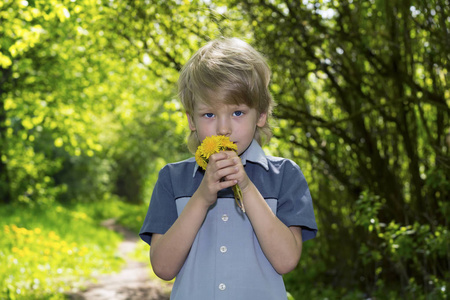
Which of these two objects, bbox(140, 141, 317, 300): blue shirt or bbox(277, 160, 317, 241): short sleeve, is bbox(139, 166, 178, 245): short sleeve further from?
bbox(277, 160, 317, 241): short sleeve

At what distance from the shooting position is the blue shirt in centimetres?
171

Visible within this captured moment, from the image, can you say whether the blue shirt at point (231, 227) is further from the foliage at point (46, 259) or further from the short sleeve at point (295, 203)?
the foliage at point (46, 259)

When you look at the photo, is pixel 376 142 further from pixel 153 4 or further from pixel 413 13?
pixel 153 4

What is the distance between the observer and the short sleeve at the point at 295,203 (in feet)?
5.83

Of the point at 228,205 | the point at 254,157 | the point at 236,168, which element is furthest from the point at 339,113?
the point at 236,168

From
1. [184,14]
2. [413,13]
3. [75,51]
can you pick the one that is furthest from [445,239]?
[75,51]

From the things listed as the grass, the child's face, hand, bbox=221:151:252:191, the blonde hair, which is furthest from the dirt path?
hand, bbox=221:151:252:191

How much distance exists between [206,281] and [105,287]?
4.73 metres

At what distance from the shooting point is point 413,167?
14.2ft

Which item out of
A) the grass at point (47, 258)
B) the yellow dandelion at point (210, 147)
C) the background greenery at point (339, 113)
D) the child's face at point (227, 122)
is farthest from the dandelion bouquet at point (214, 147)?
the grass at point (47, 258)

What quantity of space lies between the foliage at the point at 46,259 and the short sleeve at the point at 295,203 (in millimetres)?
3758

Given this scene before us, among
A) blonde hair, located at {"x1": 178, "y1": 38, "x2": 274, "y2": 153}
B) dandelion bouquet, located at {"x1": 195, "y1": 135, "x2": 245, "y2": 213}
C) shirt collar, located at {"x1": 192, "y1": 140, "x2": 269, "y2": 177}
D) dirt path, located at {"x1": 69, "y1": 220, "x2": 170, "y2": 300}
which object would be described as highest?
blonde hair, located at {"x1": 178, "y1": 38, "x2": 274, "y2": 153}

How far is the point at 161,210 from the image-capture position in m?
1.85

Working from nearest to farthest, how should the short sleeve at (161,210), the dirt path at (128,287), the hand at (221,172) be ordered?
the hand at (221,172), the short sleeve at (161,210), the dirt path at (128,287)
